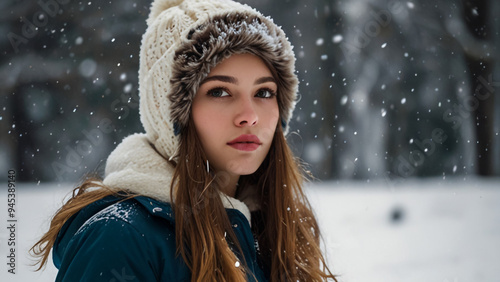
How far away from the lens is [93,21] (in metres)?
9.37

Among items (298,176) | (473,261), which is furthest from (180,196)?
(473,261)

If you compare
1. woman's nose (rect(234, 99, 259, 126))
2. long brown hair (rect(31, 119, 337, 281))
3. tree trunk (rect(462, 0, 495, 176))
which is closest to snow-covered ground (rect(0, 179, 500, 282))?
tree trunk (rect(462, 0, 495, 176))

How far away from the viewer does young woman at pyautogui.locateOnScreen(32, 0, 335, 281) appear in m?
1.39

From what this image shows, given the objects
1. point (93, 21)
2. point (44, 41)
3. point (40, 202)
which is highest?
point (93, 21)

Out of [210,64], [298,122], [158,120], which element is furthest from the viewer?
[298,122]

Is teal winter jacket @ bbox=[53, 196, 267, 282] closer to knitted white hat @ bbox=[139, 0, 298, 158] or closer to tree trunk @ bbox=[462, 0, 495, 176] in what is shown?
knitted white hat @ bbox=[139, 0, 298, 158]

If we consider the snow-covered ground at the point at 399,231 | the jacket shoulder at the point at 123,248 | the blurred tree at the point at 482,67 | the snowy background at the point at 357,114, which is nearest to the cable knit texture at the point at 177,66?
the jacket shoulder at the point at 123,248

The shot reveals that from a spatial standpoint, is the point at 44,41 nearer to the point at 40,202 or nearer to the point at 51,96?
the point at 51,96

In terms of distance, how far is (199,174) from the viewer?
5.32 feet

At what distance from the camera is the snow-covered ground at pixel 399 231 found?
181 inches

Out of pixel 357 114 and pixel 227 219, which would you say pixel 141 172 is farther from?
pixel 357 114

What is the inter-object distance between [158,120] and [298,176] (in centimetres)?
72

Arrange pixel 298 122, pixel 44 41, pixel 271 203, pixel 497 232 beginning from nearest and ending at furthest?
pixel 271 203, pixel 497 232, pixel 44 41, pixel 298 122

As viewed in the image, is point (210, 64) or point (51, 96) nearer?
point (210, 64)
